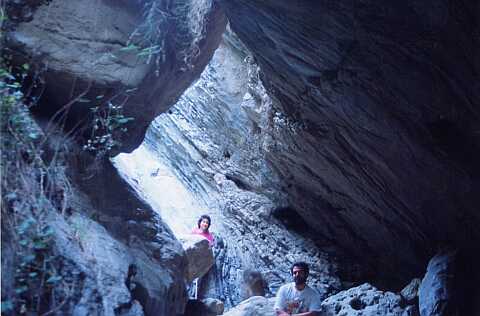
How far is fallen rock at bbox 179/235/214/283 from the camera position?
32.1 ft

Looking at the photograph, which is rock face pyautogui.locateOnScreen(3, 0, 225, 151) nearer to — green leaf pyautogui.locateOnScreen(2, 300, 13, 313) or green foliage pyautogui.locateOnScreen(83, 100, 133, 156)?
green foliage pyautogui.locateOnScreen(83, 100, 133, 156)

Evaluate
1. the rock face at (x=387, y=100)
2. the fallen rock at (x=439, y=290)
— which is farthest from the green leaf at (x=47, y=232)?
the fallen rock at (x=439, y=290)

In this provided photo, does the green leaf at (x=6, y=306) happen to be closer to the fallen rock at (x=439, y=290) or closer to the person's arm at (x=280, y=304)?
the person's arm at (x=280, y=304)

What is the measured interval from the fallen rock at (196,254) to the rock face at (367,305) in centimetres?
318

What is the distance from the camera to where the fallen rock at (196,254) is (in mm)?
9789

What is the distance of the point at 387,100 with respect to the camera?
7.21 metres

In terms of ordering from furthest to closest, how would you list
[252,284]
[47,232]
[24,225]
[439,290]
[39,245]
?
[252,284] < [439,290] < [47,232] < [39,245] < [24,225]

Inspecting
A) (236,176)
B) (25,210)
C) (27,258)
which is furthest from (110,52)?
(236,176)

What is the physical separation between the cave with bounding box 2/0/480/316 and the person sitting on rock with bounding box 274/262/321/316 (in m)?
0.33

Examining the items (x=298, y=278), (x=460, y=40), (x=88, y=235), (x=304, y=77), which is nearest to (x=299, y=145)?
(x=304, y=77)

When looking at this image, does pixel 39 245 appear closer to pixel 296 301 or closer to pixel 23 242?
pixel 23 242

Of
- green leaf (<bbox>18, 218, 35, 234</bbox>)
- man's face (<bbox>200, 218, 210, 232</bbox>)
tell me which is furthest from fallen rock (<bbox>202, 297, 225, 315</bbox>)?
green leaf (<bbox>18, 218, 35, 234</bbox>)

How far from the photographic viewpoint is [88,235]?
616cm

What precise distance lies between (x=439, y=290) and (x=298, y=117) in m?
3.34
